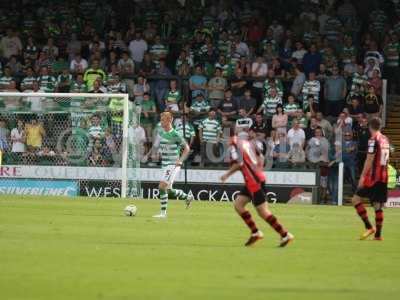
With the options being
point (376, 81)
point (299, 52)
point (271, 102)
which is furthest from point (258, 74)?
point (376, 81)

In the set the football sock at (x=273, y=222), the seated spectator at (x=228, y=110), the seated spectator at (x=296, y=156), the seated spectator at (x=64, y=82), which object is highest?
the seated spectator at (x=64, y=82)

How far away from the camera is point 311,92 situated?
106 feet

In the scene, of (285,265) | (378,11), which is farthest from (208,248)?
(378,11)

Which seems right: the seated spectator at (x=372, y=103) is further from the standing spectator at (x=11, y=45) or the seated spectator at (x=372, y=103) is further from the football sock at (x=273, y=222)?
the football sock at (x=273, y=222)

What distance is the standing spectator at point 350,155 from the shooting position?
3116 centimetres

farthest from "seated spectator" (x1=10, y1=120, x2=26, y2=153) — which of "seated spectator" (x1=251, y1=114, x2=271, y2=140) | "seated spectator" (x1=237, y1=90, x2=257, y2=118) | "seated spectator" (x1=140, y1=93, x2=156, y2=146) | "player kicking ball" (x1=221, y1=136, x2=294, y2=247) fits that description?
"player kicking ball" (x1=221, y1=136, x2=294, y2=247)

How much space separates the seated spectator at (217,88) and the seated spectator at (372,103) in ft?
14.7

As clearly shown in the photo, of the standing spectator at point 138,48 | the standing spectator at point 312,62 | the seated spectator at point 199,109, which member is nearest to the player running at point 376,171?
the seated spectator at point 199,109

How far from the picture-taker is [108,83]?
1316 inches

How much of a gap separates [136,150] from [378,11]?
31.5 feet

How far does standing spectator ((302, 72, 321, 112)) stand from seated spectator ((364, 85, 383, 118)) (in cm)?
153

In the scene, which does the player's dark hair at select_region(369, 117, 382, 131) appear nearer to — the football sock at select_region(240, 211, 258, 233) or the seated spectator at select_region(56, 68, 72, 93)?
the football sock at select_region(240, 211, 258, 233)

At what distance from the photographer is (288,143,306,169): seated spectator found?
3136cm

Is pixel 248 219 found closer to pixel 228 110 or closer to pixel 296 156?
pixel 296 156
